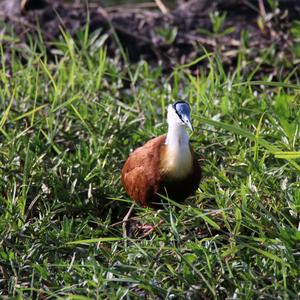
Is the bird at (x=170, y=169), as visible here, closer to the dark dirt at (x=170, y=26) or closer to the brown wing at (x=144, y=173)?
the brown wing at (x=144, y=173)

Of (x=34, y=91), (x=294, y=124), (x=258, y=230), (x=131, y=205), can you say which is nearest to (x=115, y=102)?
(x=34, y=91)

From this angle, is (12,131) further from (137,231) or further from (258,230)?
(258,230)

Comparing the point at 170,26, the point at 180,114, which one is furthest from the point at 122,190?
the point at 170,26

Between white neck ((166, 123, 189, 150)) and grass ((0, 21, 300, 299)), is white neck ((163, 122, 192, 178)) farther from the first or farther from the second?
grass ((0, 21, 300, 299))

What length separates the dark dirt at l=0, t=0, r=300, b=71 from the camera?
5699 mm

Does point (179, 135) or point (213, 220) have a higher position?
point (179, 135)

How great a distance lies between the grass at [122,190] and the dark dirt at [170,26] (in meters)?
0.29

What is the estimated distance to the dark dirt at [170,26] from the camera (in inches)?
224

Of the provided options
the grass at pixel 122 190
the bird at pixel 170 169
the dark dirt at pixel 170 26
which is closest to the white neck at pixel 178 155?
the bird at pixel 170 169

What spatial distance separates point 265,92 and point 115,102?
2.85ft

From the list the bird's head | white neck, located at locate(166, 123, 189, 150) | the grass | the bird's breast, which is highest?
the bird's head

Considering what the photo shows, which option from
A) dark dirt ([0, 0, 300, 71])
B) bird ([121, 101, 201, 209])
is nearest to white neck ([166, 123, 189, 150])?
bird ([121, 101, 201, 209])

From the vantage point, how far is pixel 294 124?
4078 millimetres

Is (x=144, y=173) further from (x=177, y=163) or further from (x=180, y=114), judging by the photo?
(x=180, y=114)
